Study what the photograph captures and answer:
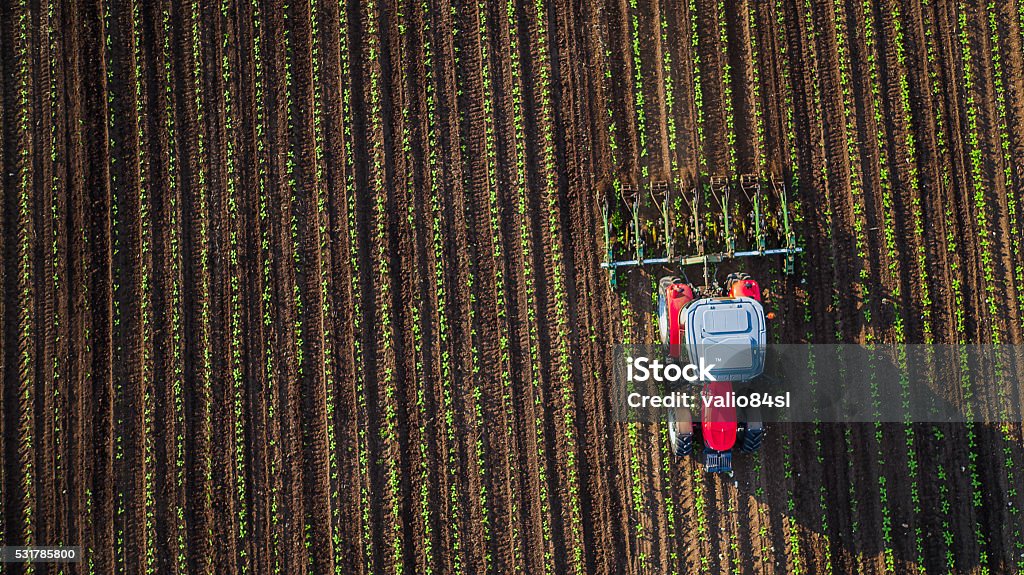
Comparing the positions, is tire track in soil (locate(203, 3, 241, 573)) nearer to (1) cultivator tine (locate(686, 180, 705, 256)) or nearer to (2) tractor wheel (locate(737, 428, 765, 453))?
(1) cultivator tine (locate(686, 180, 705, 256))

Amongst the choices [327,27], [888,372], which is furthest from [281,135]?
[888,372]

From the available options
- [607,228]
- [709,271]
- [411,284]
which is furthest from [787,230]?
[411,284]

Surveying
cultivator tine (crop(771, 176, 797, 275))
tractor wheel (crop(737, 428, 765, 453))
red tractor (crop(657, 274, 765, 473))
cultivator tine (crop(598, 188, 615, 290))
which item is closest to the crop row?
cultivator tine (crop(598, 188, 615, 290))

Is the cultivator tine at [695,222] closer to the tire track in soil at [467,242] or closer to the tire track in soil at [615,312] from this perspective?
the tire track in soil at [615,312]

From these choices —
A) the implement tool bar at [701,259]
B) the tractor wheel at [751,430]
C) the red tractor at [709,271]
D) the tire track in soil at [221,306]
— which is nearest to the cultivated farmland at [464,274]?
the tire track in soil at [221,306]

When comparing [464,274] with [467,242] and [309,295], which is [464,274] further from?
[309,295]
